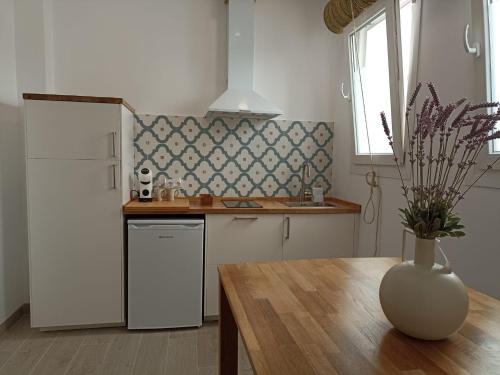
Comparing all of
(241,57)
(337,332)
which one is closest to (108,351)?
(337,332)

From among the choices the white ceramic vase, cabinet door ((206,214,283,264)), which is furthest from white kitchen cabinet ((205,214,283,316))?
the white ceramic vase

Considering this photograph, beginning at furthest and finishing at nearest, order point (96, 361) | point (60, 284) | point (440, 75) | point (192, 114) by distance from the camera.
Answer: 1. point (192, 114)
2. point (60, 284)
3. point (96, 361)
4. point (440, 75)

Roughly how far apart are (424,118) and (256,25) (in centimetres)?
276

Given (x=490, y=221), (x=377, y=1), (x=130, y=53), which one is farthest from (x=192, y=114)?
(x=490, y=221)

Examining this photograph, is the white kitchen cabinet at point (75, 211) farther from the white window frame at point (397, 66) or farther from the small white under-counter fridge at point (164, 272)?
the white window frame at point (397, 66)

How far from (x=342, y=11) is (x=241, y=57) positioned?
918mm

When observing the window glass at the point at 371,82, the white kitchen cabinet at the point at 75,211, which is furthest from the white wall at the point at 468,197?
the white kitchen cabinet at the point at 75,211

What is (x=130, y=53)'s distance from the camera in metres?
3.05

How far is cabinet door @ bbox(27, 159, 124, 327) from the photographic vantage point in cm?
Result: 243

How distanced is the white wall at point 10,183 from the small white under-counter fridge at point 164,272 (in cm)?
93

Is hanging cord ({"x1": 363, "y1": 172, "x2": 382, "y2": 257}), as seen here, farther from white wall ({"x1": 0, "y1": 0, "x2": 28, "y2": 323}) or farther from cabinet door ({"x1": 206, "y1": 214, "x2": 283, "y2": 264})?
white wall ({"x1": 0, "y1": 0, "x2": 28, "y2": 323})

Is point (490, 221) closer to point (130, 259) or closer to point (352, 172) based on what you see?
point (352, 172)

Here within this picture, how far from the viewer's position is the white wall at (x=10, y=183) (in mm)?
2545

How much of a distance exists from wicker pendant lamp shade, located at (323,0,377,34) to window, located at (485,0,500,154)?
978 millimetres
